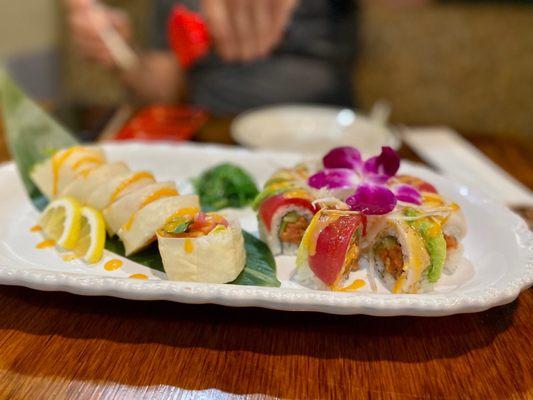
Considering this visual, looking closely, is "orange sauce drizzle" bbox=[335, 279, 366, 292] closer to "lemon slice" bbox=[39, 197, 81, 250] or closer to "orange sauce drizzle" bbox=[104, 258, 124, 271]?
"orange sauce drizzle" bbox=[104, 258, 124, 271]

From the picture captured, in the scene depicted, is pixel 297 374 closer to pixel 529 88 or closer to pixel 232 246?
Result: pixel 232 246

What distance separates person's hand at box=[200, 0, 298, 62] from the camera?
2252 millimetres

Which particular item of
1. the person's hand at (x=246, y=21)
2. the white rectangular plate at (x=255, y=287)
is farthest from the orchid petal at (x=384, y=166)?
the person's hand at (x=246, y=21)

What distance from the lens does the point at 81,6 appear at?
10.1 ft

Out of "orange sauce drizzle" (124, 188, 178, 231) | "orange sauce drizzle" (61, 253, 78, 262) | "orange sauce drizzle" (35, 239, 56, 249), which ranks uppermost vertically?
"orange sauce drizzle" (124, 188, 178, 231)

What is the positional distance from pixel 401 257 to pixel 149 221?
2.13ft

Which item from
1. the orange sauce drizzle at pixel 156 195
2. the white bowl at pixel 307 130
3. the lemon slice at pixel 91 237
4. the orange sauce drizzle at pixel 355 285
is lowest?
the white bowl at pixel 307 130

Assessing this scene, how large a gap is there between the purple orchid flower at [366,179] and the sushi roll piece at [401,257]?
0.21 feet

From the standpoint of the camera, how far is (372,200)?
4.45ft

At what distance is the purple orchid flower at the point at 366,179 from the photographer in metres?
1.35

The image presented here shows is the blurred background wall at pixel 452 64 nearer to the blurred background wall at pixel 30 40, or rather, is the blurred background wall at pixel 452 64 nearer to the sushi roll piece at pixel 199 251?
the blurred background wall at pixel 30 40

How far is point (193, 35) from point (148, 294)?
5.10 ft

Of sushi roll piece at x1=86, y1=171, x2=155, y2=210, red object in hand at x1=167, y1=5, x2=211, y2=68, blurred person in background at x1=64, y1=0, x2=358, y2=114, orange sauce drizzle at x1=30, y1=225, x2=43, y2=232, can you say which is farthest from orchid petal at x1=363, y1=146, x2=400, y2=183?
blurred person in background at x1=64, y1=0, x2=358, y2=114

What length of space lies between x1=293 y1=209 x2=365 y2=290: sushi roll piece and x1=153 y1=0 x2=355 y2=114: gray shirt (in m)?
2.13
